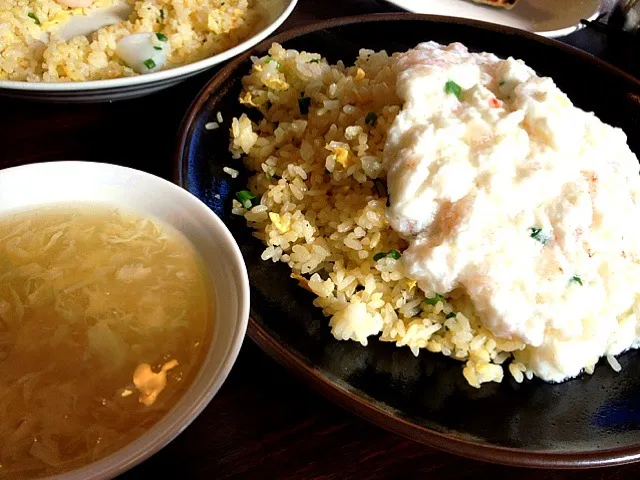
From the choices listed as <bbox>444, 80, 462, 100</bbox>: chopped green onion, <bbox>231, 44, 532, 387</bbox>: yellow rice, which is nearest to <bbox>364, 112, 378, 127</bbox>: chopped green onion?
<bbox>231, 44, 532, 387</bbox>: yellow rice

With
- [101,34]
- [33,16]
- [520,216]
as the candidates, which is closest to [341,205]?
[520,216]

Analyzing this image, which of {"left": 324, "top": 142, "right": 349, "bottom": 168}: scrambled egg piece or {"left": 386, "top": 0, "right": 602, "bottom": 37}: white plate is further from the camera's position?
{"left": 386, "top": 0, "right": 602, "bottom": 37}: white plate

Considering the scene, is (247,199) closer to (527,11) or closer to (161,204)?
(161,204)

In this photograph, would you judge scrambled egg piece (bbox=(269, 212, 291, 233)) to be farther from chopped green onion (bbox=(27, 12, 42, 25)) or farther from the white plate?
the white plate

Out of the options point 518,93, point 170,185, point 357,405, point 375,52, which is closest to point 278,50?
point 375,52

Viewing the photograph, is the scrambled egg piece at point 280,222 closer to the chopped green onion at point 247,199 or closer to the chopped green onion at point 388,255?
the chopped green onion at point 247,199

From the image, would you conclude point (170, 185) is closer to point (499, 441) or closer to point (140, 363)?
point (140, 363)
